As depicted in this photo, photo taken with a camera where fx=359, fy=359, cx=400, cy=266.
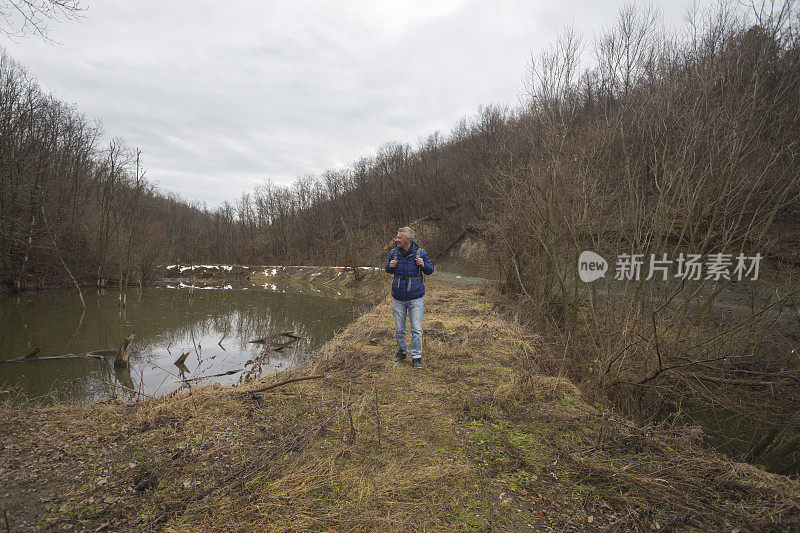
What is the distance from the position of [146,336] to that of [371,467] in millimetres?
12482

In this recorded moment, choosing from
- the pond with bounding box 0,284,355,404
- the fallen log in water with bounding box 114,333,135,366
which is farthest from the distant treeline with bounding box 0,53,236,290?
the fallen log in water with bounding box 114,333,135,366

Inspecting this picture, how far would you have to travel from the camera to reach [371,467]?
10.4ft

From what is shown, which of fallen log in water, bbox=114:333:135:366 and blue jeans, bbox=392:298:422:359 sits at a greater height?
blue jeans, bbox=392:298:422:359

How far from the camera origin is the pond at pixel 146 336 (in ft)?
25.2

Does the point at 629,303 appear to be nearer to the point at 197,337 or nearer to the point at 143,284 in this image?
the point at 197,337

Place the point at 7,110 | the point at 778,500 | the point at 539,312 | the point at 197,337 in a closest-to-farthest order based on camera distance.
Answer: the point at 778,500 → the point at 539,312 → the point at 197,337 → the point at 7,110

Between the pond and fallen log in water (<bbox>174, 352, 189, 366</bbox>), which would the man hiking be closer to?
the pond

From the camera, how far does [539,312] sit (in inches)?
391

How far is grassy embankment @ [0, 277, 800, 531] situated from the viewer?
8.39ft

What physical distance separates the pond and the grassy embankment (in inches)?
64.5

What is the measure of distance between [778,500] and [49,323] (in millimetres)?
19059

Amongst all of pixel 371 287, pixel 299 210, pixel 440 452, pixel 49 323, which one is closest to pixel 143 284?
pixel 49 323

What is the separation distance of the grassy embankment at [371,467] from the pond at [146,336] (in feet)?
5.38

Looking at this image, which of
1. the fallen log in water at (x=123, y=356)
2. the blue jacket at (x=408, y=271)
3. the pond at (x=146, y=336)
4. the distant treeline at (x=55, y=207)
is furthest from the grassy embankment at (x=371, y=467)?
the distant treeline at (x=55, y=207)
